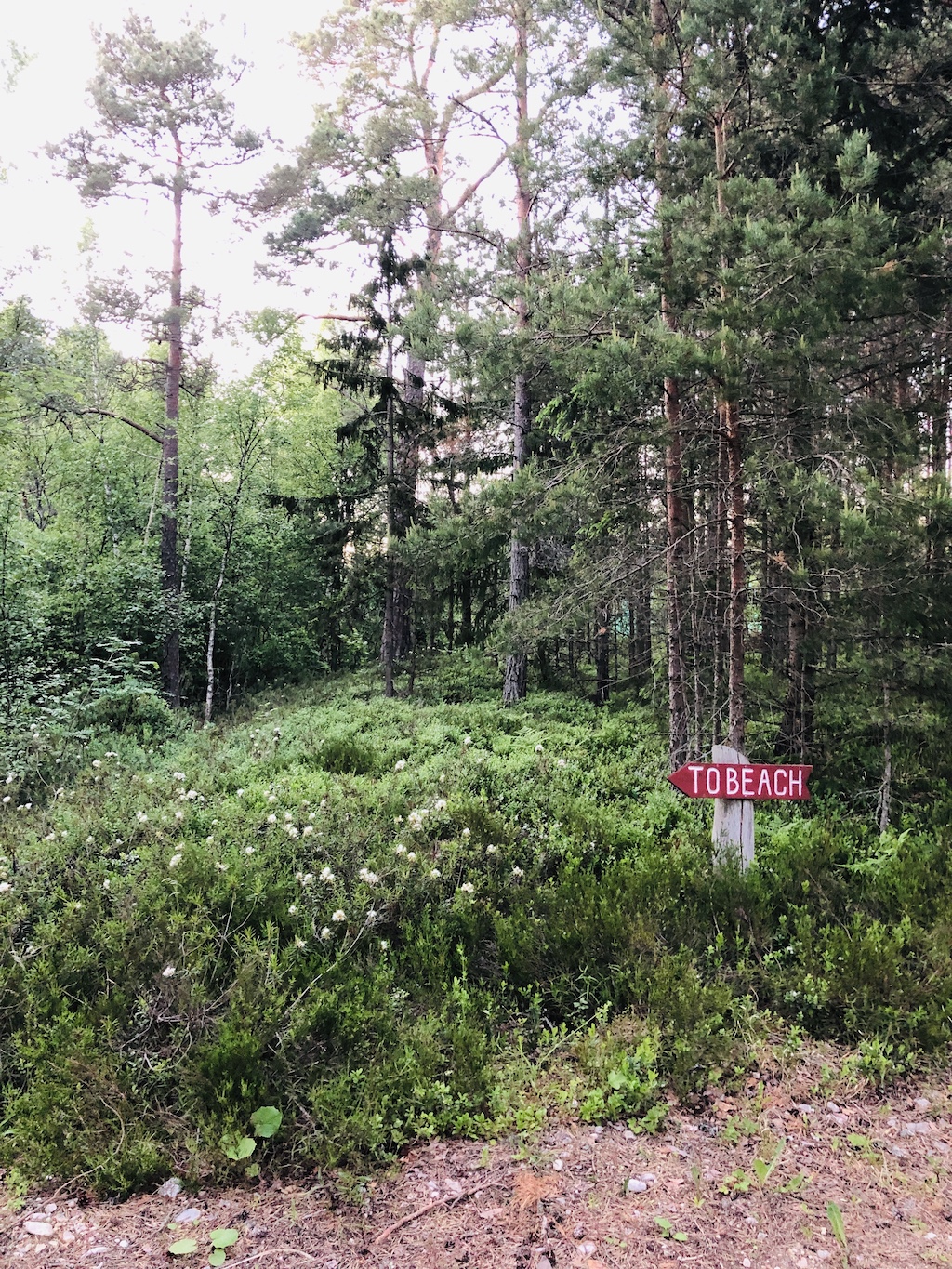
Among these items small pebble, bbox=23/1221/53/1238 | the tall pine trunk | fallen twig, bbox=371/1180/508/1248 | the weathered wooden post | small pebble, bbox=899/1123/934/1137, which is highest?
the tall pine trunk

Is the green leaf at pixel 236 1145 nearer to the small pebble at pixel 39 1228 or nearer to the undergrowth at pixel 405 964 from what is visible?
the undergrowth at pixel 405 964

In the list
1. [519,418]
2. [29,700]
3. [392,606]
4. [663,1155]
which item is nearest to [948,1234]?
[663,1155]

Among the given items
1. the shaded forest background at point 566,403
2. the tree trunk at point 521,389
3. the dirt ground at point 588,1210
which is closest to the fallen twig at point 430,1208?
the dirt ground at point 588,1210

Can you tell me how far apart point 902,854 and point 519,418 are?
9.97 meters

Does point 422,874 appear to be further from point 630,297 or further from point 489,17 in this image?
point 489,17

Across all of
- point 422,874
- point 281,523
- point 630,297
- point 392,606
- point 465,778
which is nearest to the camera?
point 422,874

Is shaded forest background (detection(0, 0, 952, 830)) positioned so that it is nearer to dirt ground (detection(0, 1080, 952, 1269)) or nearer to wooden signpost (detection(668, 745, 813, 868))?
wooden signpost (detection(668, 745, 813, 868))

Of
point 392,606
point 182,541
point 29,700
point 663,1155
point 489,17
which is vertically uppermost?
point 489,17

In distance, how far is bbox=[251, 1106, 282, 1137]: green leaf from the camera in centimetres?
322

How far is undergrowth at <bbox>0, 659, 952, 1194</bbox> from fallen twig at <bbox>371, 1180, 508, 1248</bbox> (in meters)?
0.30

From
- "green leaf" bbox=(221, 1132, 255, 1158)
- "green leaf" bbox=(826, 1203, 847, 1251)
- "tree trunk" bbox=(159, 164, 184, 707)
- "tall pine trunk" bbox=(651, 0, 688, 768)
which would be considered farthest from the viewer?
"tree trunk" bbox=(159, 164, 184, 707)

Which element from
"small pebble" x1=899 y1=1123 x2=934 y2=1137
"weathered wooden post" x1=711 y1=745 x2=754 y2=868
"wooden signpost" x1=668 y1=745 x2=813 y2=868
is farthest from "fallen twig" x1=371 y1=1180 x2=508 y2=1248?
"weathered wooden post" x1=711 y1=745 x2=754 y2=868

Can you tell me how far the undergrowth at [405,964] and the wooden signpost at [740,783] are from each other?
342mm

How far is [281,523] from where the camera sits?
62.5 feet
